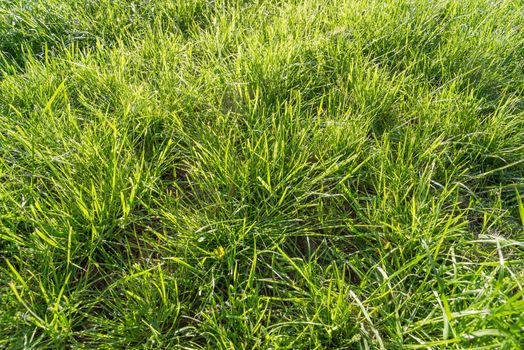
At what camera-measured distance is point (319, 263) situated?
1550 mm

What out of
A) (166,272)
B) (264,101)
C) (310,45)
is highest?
(310,45)

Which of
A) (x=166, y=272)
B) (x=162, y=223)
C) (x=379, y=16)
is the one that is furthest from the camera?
(x=379, y=16)

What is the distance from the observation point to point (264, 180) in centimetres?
161

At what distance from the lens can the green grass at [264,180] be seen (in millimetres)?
1316

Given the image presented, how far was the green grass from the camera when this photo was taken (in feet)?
4.32

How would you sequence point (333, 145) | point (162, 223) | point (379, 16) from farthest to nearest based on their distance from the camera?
point (379, 16) → point (333, 145) → point (162, 223)

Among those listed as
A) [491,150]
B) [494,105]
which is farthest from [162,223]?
[494,105]

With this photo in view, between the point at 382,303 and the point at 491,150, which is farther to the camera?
the point at 491,150

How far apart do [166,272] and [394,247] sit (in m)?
0.80

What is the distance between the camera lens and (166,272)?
1.45m

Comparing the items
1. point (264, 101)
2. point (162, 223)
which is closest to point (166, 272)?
point (162, 223)

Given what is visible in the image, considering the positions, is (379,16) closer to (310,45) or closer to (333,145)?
(310,45)

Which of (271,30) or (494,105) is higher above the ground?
(271,30)

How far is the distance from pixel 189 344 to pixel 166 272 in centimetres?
25
